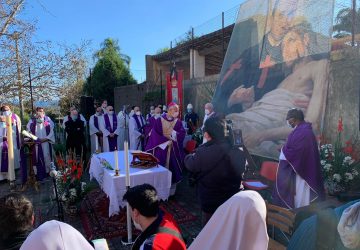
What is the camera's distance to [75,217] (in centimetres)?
539

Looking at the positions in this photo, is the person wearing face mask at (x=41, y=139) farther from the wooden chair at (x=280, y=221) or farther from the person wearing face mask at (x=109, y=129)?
the wooden chair at (x=280, y=221)

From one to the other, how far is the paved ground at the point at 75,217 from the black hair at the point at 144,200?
2233mm

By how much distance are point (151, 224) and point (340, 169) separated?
4.17 m

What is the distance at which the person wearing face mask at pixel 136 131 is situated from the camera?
1070cm

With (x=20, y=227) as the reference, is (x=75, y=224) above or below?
below

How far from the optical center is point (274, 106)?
7.02m

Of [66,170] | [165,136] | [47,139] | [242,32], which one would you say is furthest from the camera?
[242,32]

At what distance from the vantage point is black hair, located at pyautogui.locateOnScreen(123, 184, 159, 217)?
2.09 m

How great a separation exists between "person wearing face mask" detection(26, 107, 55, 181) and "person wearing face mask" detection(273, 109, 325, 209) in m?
6.15

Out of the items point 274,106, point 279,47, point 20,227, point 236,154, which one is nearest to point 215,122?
point 236,154

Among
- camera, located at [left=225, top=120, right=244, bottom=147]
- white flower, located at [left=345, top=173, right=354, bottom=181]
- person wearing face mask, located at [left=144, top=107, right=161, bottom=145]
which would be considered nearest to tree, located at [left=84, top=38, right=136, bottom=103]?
person wearing face mask, located at [left=144, top=107, right=161, bottom=145]

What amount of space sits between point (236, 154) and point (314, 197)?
181cm

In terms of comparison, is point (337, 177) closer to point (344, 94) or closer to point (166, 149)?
point (344, 94)

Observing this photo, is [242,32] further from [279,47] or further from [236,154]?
[236,154]
